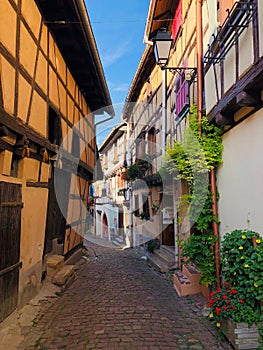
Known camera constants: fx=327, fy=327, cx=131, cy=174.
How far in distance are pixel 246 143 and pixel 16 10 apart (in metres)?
3.59

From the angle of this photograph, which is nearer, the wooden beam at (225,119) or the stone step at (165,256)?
the wooden beam at (225,119)

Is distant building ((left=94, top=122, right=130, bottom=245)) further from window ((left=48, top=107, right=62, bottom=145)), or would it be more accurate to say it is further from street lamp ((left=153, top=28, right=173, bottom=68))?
street lamp ((left=153, top=28, right=173, bottom=68))

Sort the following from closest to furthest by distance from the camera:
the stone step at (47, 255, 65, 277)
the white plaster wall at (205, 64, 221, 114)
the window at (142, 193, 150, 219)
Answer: the white plaster wall at (205, 64, 221, 114) → the stone step at (47, 255, 65, 277) → the window at (142, 193, 150, 219)

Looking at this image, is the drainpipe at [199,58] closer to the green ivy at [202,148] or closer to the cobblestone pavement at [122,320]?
the green ivy at [202,148]

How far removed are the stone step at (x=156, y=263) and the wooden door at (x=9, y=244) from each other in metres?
4.25

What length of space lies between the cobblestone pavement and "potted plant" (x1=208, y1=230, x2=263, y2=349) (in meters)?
0.36

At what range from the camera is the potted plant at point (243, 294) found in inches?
137

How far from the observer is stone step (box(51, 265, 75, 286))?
6.34 m

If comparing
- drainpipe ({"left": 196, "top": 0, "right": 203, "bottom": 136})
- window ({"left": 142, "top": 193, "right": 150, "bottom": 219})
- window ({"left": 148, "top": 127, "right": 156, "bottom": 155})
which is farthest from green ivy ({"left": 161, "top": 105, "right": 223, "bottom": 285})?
window ({"left": 142, "top": 193, "right": 150, "bottom": 219})

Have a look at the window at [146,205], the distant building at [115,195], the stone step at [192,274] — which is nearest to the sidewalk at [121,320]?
the stone step at [192,274]

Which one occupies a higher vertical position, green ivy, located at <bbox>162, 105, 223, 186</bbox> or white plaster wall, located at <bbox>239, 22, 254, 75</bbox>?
white plaster wall, located at <bbox>239, 22, 254, 75</bbox>

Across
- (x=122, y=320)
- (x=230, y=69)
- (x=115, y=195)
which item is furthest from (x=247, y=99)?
(x=115, y=195)

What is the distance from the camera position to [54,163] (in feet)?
22.3

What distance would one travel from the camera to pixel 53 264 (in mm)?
6648
